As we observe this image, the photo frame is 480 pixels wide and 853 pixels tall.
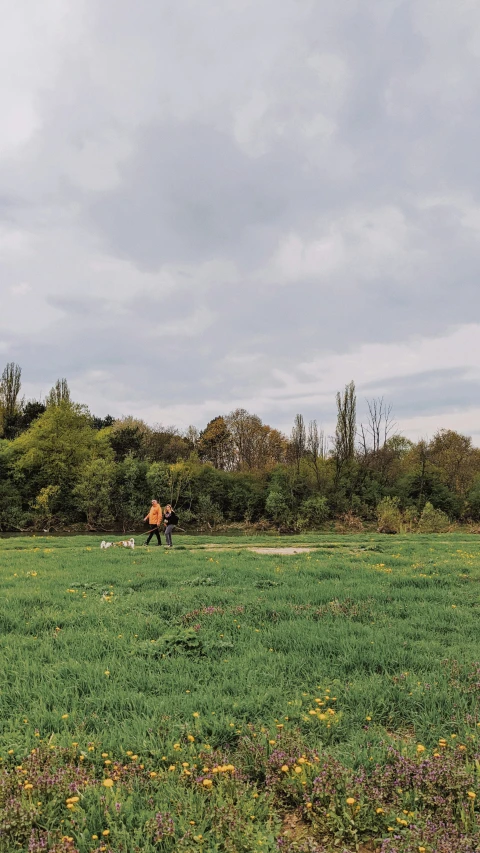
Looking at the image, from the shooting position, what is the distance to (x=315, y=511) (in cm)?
3978

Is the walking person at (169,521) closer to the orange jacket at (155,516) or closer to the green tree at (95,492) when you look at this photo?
the orange jacket at (155,516)

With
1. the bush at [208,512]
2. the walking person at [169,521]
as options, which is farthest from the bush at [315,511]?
the walking person at [169,521]

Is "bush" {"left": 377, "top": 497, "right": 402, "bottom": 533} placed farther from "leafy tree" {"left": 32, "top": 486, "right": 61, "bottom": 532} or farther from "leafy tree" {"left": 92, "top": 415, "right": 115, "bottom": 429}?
"leafy tree" {"left": 92, "top": 415, "right": 115, "bottom": 429}

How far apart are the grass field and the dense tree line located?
24243 mm

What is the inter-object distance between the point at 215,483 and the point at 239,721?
1539 inches

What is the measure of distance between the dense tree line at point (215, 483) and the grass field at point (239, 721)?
79.5ft

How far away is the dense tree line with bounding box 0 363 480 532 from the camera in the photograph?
3675cm

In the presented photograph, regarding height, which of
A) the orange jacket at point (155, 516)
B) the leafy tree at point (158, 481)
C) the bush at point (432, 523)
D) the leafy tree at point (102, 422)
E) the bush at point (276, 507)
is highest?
the leafy tree at point (102, 422)

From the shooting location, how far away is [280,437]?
65.2 metres

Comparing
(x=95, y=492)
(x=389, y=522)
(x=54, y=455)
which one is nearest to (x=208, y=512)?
(x=95, y=492)

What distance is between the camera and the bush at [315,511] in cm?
3865

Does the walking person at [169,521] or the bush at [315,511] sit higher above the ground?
the walking person at [169,521]

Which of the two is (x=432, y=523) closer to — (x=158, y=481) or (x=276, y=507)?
(x=276, y=507)

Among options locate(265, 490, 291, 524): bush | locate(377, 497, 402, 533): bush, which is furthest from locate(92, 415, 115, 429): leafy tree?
locate(377, 497, 402, 533): bush
